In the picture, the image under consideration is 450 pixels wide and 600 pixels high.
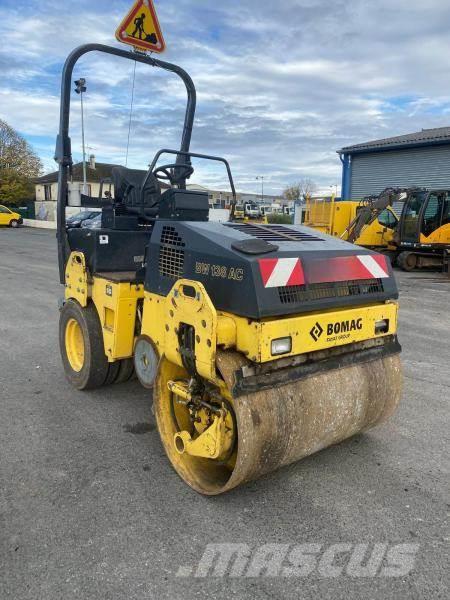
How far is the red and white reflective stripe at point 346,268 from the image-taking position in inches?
119

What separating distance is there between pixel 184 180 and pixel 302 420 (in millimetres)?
2720

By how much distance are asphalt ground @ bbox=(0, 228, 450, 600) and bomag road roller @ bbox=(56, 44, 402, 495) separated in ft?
0.79

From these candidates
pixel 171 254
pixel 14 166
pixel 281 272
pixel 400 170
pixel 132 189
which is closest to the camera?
pixel 281 272

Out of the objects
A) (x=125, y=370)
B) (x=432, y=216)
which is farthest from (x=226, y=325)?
(x=432, y=216)

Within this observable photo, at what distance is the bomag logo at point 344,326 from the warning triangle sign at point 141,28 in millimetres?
3011

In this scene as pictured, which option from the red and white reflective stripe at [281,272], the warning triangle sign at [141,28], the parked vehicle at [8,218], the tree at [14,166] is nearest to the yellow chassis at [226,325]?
the red and white reflective stripe at [281,272]

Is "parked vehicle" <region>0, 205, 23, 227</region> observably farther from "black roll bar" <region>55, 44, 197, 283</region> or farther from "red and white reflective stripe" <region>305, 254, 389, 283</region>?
"red and white reflective stripe" <region>305, 254, 389, 283</region>

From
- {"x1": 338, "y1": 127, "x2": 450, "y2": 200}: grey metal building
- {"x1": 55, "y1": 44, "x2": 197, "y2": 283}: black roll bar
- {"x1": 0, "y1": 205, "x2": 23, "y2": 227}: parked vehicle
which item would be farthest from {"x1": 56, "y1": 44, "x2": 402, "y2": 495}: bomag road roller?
{"x1": 0, "y1": 205, "x2": 23, "y2": 227}: parked vehicle

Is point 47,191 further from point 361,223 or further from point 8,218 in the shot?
point 361,223

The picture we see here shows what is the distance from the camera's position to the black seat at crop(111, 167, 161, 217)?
15.0 ft

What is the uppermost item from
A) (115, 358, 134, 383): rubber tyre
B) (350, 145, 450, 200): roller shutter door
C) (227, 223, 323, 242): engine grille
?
(350, 145, 450, 200): roller shutter door

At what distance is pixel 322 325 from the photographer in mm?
2984

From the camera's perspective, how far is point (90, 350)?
14.1 ft

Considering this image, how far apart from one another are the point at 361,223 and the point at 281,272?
13417 mm
